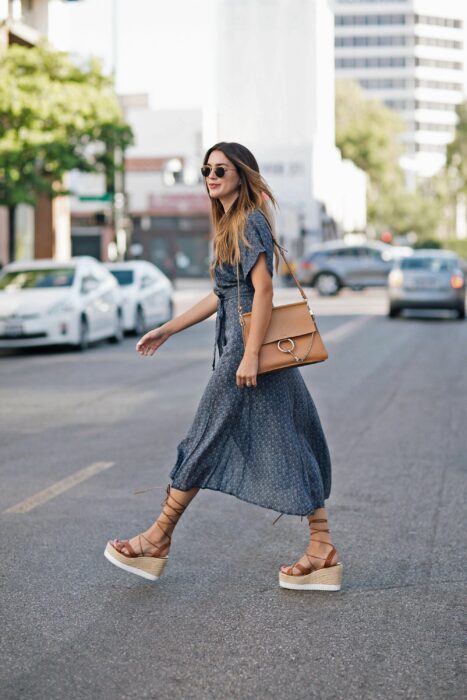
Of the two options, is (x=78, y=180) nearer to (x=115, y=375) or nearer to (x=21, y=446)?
(x=115, y=375)

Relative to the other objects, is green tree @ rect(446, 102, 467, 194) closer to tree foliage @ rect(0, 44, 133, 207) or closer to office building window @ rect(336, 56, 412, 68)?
office building window @ rect(336, 56, 412, 68)

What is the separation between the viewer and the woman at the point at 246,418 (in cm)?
501

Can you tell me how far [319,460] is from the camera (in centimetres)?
527

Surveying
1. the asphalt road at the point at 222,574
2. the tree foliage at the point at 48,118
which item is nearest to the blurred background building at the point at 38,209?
the tree foliage at the point at 48,118

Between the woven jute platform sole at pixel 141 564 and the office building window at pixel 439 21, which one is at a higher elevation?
the office building window at pixel 439 21

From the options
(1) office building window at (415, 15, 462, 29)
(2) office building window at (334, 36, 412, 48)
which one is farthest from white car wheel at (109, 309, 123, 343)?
(1) office building window at (415, 15, 462, 29)

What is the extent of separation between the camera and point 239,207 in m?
5.07

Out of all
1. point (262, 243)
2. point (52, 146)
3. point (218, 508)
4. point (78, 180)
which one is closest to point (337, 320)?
point (52, 146)

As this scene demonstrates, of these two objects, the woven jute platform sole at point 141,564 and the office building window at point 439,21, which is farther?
the office building window at point 439,21

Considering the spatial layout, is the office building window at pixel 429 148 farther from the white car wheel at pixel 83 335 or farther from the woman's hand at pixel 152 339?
the woman's hand at pixel 152 339

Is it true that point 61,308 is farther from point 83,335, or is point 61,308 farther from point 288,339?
point 288,339

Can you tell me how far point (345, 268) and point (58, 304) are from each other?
2458cm

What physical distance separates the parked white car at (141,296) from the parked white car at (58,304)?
4.52 ft

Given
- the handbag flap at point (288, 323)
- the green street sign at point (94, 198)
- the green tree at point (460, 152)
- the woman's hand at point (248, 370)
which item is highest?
the green tree at point (460, 152)
